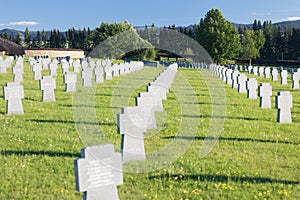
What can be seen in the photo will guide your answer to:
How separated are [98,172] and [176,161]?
110 inches

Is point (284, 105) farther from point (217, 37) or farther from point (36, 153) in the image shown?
point (217, 37)

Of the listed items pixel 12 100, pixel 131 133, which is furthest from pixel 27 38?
pixel 131 133

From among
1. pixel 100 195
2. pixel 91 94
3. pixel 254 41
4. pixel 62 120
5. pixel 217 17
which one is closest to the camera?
pixel 100 195

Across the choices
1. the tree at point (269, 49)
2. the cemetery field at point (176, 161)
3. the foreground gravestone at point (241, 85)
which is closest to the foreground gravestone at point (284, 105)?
the cemetery field at point (176, 161)

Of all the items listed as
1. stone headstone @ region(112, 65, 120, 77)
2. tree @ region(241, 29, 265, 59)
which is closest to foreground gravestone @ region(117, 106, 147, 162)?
stone headstone @ region(112, 65, 120, 77)

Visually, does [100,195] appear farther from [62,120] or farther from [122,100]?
[122,100]

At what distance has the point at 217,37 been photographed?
69.9 metres

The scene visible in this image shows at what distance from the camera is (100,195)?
16.4 ft

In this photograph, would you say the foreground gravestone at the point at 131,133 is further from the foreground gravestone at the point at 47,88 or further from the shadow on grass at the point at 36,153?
the foreground gravestone at the point at 47,88

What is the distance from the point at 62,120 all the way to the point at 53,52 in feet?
175

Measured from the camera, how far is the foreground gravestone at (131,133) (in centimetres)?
743

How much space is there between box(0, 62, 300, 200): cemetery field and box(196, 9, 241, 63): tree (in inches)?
2237

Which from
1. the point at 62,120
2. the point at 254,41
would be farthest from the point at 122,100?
the point at 254,41

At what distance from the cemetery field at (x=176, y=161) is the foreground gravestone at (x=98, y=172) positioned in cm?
75
